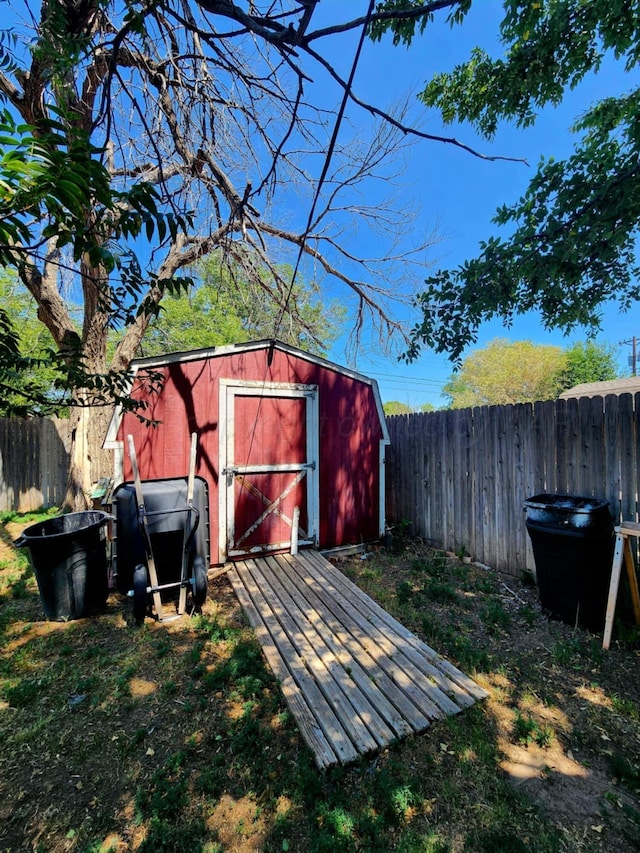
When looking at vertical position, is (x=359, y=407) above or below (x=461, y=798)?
above

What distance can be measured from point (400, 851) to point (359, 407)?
178 inches

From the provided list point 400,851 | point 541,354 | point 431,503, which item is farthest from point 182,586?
point 541,354

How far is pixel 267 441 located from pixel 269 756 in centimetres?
330

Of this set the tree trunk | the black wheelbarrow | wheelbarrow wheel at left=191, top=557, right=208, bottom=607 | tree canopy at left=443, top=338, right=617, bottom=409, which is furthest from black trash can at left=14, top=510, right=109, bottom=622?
tree canopy at left=443, top=338, right=617, bottom=409

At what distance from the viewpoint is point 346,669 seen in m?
2.48

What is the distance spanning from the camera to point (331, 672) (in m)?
2.45

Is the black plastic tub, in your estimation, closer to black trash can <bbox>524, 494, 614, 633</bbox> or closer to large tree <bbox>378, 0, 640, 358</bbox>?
black trash can <bbox>524, 494, 614, 633</bbox>

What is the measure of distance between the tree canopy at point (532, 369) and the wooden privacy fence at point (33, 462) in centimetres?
2122

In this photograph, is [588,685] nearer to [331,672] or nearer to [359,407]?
[331,672]

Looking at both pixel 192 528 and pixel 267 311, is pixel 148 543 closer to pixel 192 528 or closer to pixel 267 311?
pixel 192 528

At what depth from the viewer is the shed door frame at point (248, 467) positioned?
437 centimetres

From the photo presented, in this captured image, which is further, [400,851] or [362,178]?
[362,178]

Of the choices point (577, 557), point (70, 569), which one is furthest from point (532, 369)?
point (70, 569)

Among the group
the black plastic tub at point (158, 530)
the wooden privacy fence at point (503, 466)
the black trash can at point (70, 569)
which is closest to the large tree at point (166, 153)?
the black plastic tub at point (158, 530)
